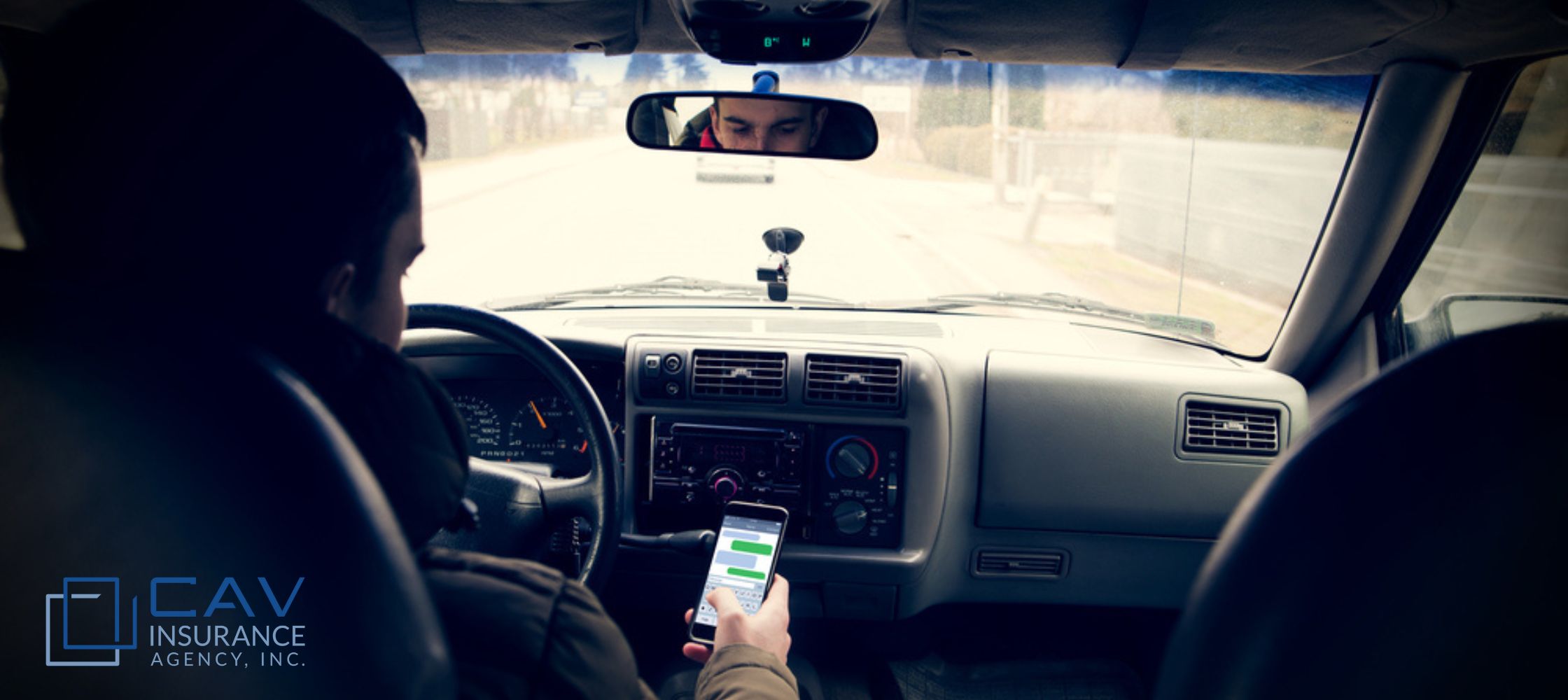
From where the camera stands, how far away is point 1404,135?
3430 mm

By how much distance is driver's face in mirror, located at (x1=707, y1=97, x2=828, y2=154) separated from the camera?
3.24 meters

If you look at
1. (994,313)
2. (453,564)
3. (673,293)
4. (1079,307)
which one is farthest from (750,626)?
(1079,307)

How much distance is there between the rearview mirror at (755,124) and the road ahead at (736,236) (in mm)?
244

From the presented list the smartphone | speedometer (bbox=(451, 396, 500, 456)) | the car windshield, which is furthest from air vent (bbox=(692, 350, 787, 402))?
speedometer (bbox=(451, 396, 500, 456))

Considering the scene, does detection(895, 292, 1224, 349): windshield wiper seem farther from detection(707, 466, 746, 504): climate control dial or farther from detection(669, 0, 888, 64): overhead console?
detection(669, 0, 888, 64): overhead console

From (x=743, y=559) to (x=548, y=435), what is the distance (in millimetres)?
859

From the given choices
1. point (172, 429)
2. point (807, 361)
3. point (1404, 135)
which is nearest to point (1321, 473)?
point (172, 429)

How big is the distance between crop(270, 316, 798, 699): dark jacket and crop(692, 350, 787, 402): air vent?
7.47 ft

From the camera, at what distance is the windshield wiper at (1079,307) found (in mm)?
4039

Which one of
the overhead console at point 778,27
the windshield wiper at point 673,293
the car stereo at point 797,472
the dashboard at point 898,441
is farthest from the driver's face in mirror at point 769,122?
the car stereo at point 797,472

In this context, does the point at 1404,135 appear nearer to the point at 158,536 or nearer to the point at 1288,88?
the point at 1288,88

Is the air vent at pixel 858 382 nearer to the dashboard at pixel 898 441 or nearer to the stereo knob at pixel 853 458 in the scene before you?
the dashboard at pixel 898 441

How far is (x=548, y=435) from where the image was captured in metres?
3.49

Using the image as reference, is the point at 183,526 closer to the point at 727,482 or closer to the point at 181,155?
the point at 181,155
